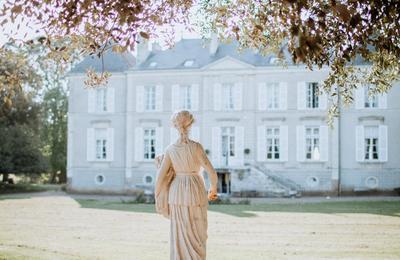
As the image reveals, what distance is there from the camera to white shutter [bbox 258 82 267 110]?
29.9m

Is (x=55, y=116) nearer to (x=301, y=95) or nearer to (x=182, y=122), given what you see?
(x=301, y=95)

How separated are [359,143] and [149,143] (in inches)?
439

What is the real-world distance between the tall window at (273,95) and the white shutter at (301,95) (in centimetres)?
109

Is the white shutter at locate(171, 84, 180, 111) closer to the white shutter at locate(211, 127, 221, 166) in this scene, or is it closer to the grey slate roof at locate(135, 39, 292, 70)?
the grey slate roof at locate(135, 39, 292, 70)

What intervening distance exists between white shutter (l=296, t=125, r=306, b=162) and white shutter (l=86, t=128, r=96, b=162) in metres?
11.4

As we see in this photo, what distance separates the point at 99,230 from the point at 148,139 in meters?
18.1

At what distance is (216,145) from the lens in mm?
30266

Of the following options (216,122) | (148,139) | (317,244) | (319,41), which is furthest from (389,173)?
(319,41)

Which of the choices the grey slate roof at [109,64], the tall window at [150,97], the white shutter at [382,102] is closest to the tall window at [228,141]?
the tall window at [150,97]

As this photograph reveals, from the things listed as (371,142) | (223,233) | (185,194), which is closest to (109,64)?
(371,142)

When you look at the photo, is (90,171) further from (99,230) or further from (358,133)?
(99,230)

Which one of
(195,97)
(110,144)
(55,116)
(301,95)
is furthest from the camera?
(55,116)

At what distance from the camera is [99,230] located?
13445mm

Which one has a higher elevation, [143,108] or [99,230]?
[143,108]
